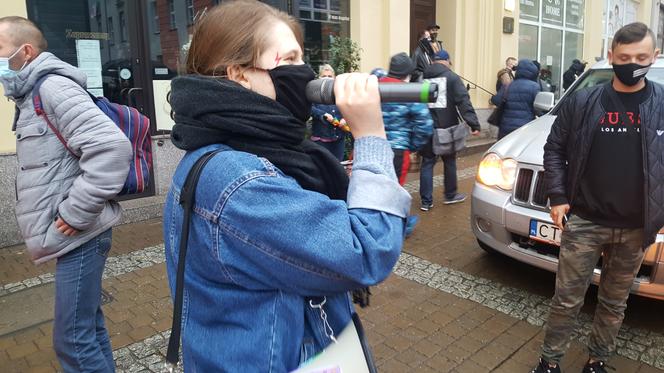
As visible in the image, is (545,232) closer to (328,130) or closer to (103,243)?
(103,243)

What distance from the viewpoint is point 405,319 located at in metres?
3.80

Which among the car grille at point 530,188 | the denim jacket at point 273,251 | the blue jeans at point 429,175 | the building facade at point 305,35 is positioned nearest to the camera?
the denim jacket at point 273,251

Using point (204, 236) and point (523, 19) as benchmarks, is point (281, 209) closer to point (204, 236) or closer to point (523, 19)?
point (204, 236)

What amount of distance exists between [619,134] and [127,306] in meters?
3.44

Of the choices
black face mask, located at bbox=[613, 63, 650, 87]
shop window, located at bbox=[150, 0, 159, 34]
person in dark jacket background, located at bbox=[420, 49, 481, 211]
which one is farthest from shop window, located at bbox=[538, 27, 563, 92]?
black face mask, located at bbox=[613, 63, 650, 87]

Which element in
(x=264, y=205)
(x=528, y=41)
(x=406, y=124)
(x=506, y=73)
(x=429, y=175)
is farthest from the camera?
(x=528, y=41)

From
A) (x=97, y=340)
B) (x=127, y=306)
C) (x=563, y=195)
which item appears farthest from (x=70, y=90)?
(x=563, y=195)

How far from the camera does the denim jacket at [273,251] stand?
108 cm

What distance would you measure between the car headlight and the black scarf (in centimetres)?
311

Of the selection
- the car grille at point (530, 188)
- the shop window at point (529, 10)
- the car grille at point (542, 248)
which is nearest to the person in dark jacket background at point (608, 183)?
the car grille at point (542, 248)

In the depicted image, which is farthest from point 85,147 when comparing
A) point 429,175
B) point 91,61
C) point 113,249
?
point 429,175

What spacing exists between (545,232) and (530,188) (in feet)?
1.11

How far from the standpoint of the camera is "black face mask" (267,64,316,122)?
1219mm

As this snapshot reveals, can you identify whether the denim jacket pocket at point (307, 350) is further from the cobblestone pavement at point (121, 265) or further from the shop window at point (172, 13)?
the shop window at point (172, 13)
